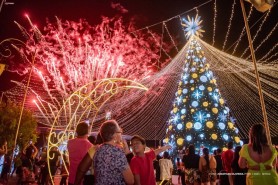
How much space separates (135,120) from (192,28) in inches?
393

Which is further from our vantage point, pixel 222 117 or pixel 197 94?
pixel 197 94

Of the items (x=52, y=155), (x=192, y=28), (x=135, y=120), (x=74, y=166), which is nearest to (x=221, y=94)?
Answer: (x=192, y=28)

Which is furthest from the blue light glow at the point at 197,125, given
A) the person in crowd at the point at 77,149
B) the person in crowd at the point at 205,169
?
the person in crowd at the point at 77,149

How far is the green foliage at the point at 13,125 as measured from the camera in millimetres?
29688

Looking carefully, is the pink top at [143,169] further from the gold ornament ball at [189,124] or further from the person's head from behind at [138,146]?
the gold ornament ball at [189,124]

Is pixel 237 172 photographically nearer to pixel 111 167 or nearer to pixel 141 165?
pixel 141 165

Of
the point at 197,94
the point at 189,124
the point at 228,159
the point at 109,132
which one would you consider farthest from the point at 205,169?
the point at 197,94

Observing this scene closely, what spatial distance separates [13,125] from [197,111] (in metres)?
19.8

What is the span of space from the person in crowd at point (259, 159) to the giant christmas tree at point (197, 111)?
50.8 feet

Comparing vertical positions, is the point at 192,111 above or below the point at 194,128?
above

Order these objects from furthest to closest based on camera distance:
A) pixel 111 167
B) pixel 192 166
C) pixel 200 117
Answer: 1. pixel 200 117
2. pixel 192 166
3. pixel 111 167

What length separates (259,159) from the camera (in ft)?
14.0

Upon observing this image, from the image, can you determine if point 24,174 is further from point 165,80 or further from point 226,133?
point 226,133

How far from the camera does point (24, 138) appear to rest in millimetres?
32500
